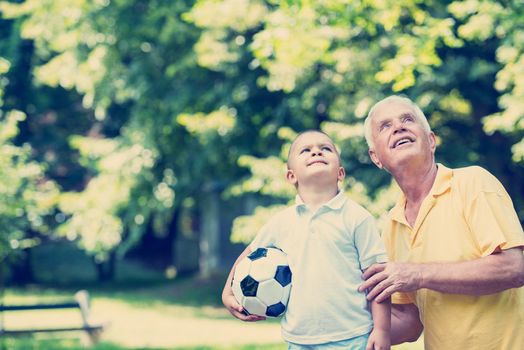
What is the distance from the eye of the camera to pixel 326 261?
3.05 metres

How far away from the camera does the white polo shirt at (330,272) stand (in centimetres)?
301

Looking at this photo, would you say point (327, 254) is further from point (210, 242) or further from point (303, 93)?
point (210, 242)

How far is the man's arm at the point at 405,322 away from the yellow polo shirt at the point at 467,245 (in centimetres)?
19

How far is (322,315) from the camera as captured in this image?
3.02 metres

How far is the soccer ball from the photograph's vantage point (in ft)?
10.2

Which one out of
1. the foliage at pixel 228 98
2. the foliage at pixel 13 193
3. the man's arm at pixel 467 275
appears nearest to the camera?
the man's arm at pixel 467 275

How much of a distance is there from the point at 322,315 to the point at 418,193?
68 cm

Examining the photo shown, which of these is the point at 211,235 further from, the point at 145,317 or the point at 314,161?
the point at 314,161

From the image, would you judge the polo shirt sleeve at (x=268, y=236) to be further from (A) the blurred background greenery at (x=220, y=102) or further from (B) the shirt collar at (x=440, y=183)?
(A) the blurred background greenery at (x=220, y=102)

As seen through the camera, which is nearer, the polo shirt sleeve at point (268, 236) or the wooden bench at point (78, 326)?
the polo shirt sleeve at point (268, 236)

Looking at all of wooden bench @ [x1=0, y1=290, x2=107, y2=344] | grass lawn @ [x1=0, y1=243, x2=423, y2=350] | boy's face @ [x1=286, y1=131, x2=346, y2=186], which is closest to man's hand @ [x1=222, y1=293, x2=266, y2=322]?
boy's face @ [x1=286, y1=131, x2=346, y2=186]

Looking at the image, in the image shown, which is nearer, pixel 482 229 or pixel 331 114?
pixel 482 229

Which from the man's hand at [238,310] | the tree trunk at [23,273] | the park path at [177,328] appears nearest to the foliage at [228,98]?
the park path at [177,328]

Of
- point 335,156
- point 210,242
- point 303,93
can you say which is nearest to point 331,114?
point 303,93
